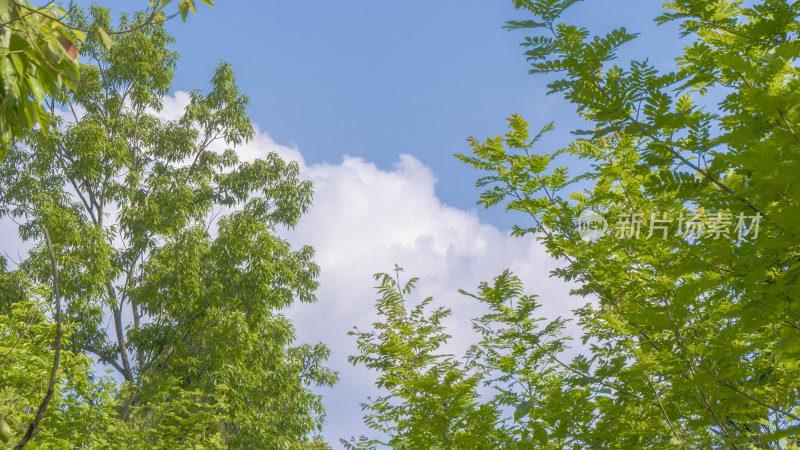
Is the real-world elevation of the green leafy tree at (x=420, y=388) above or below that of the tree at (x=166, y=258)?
below

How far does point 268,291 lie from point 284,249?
1.38 m

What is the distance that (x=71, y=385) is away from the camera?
28.5 feet

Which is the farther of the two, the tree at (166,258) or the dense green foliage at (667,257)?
the tree at (166,258)

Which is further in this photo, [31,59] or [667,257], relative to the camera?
[667,257]

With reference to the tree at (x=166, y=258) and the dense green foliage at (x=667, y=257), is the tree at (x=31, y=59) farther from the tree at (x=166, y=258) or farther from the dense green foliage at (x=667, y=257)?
the tree at (x=166, y=258)

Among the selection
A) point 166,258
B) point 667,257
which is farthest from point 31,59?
point 166,258

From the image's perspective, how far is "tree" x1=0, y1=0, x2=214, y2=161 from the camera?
191 centimetres

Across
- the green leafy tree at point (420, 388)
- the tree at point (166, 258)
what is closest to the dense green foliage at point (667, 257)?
the green leafy tree at point (420, 388)

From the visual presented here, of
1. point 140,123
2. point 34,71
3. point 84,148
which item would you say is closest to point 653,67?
point 34,71

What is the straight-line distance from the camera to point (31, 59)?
2.02m

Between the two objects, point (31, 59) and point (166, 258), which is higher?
point (166, 258)

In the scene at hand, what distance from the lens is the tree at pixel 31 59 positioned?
191 cm

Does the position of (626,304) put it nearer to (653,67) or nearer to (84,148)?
(653,67)

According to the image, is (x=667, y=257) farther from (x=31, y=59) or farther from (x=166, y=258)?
(x=166, y=258)
